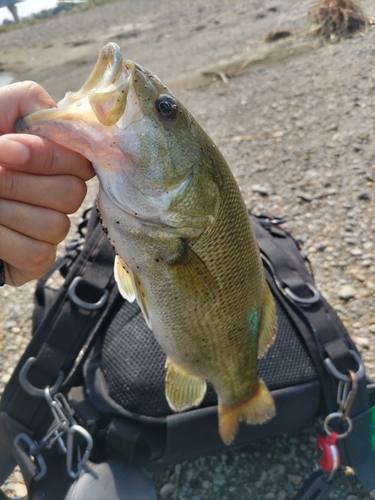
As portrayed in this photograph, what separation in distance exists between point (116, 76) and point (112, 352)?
51.6 inches

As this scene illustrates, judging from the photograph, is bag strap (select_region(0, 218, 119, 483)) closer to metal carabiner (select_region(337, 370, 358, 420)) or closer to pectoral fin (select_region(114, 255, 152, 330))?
pectoral fin (select_region(114, 255, 152, 330))

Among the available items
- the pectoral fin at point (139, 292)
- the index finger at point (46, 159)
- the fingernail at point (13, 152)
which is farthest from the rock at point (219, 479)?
the fingernail at point (13, 152)

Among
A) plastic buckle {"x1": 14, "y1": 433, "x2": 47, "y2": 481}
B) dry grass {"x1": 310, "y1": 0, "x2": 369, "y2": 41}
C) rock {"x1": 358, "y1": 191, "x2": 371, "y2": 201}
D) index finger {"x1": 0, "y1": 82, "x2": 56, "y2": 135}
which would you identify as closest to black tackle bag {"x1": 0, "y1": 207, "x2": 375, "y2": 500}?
plastic buckle {"x1": 14, "y1": 433, "x2": 47, "y2": 481}

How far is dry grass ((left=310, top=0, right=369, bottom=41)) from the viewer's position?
8.07 metres

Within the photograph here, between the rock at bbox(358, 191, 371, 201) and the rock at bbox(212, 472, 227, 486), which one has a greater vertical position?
the rock at bbox(212, 472, 227, 486)

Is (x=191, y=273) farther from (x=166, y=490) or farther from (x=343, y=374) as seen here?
(x=166, y=490)

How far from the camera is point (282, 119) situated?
561 centimetres

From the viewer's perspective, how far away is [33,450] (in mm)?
1894

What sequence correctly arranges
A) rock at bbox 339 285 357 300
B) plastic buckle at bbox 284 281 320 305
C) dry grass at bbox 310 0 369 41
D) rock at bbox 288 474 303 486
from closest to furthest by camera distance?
rock at bbox 288 474 303 486, plastic buckle at bbox 284 281 320 305, rock at bbox 339 285 357 300, dry grass at bbox 310 0 369 41

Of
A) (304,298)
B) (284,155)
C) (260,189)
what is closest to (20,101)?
(304,298)

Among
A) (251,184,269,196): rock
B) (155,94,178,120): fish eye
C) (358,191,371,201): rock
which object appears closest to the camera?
(155,94,178,120): fish eye

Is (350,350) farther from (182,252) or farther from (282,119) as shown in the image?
(282,119)

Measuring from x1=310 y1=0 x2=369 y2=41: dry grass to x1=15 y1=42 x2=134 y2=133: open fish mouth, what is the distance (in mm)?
8148

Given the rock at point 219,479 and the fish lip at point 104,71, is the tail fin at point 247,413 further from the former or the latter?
the fish lip at point 104,71
